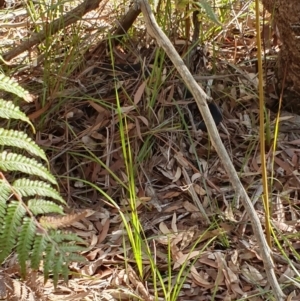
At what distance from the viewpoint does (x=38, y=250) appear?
1364 mm

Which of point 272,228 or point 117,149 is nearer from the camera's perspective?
point 272,228

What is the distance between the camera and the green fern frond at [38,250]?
1.35 m

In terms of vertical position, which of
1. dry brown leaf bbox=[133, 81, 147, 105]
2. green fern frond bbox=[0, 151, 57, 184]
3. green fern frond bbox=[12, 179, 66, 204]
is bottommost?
dry brown leaf bbox=[133, 81, 147, 105]

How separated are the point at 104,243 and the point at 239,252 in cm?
45

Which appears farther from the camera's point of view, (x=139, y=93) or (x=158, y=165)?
(x=139, y=93)

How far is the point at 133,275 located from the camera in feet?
6.36

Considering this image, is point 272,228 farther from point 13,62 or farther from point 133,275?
point 13,62

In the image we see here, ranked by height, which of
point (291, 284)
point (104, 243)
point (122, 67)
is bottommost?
point (291, 284)

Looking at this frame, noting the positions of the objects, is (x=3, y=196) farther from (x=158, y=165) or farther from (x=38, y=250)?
(x=158, y=165)

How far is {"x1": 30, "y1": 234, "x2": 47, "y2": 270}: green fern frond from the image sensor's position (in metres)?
1.35

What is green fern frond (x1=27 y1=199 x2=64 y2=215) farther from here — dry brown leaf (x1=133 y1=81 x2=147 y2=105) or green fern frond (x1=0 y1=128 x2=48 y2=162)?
dry brown leaf (x1=133 y1=81 x2=147 y2=105)

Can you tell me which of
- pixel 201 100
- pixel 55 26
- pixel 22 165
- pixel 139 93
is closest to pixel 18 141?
pixel 22 165

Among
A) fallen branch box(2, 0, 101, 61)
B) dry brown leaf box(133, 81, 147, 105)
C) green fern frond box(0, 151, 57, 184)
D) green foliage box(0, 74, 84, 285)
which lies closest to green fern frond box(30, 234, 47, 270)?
green foliage box(0, 74, 84, 285)

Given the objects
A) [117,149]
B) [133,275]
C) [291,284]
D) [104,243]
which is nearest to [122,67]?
[117,149]
